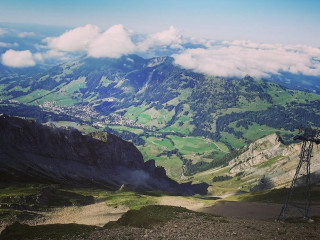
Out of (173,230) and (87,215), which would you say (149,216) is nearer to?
(173,230)

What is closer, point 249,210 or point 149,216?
point 149,216

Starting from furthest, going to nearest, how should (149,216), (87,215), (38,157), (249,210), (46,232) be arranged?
(38,157) → (249,210) → (87,215) → (149,216) → (46,232)

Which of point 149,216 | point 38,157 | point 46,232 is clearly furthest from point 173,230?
point 38,157

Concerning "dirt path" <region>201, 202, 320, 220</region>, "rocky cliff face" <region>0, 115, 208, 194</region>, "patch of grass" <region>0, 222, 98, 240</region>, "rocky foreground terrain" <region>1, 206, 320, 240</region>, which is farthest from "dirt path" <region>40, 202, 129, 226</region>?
"rocky cliff face" <region>0, 115, 208, 194</region>

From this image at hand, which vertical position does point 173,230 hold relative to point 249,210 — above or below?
above

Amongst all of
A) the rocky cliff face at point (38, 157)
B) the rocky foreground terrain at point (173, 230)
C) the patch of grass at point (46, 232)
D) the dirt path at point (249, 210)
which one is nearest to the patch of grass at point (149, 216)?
the rocky foreground terrain at point (173, 230)

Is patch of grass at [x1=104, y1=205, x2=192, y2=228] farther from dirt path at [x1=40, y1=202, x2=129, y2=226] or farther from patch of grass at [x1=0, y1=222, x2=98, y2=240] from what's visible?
dirt path at [x1=40, y1=202, x2=129, y2=226]
